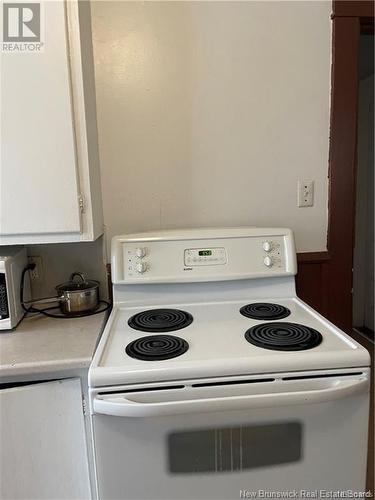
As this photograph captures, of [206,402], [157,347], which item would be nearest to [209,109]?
[157,347]

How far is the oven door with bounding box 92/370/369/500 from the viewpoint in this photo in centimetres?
89

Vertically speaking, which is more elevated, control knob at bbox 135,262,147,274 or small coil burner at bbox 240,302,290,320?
control knob at bbox 135,262,147,274

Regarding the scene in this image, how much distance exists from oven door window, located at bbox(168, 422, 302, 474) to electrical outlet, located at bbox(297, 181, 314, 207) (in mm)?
950

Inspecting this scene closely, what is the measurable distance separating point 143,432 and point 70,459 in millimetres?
308

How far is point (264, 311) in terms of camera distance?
4.25 feet

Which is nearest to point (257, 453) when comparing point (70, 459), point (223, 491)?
point (223, 491)

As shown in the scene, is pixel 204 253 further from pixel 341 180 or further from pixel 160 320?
pixel 341 180

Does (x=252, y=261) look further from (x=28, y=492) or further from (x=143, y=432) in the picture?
(x=28, y=492)

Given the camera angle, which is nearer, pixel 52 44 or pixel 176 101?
pixel 52 44

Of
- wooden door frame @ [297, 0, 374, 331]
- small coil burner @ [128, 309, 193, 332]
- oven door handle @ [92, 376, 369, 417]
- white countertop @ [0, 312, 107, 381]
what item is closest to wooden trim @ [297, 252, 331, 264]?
wooden door frame @ [297, 0, 374, 331]

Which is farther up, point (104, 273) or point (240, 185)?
point (240, 185)

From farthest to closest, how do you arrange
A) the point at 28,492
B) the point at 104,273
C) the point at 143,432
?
the point at 104,273, the point at 28,492, the point at 143,432

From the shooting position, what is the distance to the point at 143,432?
2.99 feet

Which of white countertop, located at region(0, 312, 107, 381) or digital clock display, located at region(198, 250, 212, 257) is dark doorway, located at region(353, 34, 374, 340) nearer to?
digital clock display, located at region(198, 250, 212, 257)
